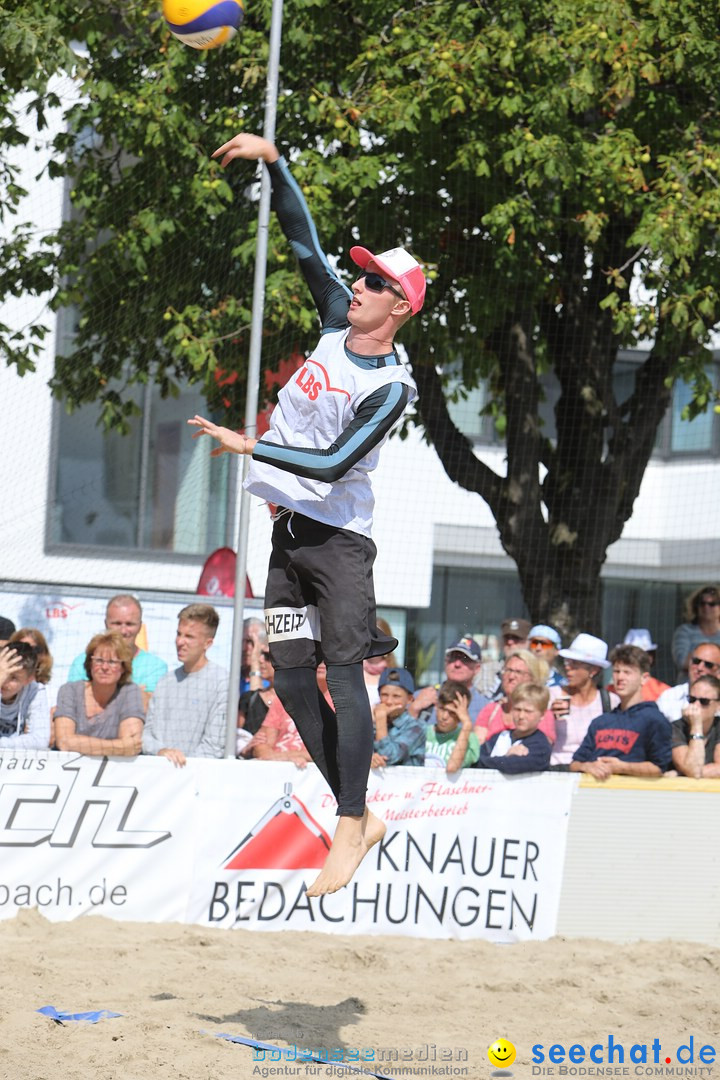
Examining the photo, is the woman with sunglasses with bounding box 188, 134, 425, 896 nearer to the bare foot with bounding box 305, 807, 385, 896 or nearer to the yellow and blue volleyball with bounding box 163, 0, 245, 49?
the bare foot with bounding box 305, 807, 385, 896

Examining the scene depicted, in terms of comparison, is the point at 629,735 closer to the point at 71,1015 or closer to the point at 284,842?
the point at 284,842

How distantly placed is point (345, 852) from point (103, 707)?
3.09 meters

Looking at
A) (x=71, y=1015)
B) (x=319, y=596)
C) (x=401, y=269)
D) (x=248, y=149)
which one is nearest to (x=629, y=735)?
(x=71, y=1015)

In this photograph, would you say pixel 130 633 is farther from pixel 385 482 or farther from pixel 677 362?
pixel 677 362

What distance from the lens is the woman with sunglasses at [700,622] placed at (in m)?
9.12

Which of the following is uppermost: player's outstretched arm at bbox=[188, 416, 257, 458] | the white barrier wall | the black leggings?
player's outstretched arm at bbox=[188, 416, 257, 458]

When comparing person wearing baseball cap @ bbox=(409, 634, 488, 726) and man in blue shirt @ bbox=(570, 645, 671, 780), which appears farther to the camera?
person wearing baseball cap @ bbox=(409, 634, 488, 726)

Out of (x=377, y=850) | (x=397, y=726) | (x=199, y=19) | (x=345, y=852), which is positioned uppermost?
(x=199, y=19)

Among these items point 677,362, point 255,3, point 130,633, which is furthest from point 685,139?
point 130,633

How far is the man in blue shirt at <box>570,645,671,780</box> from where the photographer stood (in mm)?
7395

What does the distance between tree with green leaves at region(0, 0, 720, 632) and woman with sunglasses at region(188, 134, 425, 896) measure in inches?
134

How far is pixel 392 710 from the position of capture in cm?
747

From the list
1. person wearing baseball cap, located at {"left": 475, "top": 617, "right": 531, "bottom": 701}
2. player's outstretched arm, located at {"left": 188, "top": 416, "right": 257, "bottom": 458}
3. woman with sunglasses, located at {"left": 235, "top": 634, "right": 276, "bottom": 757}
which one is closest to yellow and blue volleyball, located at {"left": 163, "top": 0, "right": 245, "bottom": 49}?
player's outstretched arm, located at {"left": 188, "top": 416, "right": 257, "bottom": 458}

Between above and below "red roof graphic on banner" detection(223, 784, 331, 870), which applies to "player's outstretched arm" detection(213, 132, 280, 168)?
above
